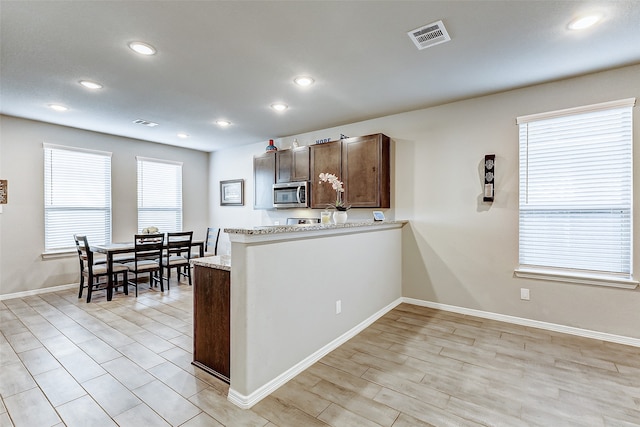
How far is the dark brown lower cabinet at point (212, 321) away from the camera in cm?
224

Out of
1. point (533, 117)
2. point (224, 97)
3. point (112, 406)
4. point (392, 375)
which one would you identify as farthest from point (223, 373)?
point (533, 117)

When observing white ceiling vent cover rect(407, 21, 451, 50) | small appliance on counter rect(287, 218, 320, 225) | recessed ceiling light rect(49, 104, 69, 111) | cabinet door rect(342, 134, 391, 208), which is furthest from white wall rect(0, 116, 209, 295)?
white ceiling vent cover rect(407, 21, 451, 50)

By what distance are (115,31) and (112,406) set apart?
262 cm

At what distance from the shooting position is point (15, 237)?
4340 millimetres

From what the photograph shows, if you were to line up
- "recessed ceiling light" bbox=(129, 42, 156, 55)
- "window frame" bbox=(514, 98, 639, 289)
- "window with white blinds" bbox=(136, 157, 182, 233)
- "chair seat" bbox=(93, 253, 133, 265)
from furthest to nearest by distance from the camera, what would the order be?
"window with white blinds" bbox=(136, 157, 182, 233), "chair seat" bbox=(93, 253, 133, 265), "window frame" bbox=(514, 98, 639, 289), "recessed ceiling light" bbox=(129, 42, 156, 55)

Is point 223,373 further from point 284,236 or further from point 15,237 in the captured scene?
point 15,237

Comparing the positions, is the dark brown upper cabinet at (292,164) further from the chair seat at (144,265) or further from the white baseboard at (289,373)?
the white baseboard at (289,373)

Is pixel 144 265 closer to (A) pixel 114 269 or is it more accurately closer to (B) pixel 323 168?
(A) pixel 114 269

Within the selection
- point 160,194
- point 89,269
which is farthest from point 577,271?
point 160,194

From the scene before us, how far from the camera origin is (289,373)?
2271 millimetres

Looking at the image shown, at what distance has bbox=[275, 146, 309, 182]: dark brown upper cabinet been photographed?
479cm

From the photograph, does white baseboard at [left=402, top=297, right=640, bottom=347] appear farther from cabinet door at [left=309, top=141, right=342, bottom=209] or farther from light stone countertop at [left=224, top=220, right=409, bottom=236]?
cabinet door at [left=309, top=141, right=342, bottom=209]

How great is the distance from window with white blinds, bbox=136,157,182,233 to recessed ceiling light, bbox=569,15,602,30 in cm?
625

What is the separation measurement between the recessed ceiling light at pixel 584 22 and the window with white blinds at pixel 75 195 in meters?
6.30
